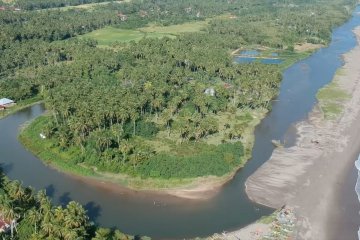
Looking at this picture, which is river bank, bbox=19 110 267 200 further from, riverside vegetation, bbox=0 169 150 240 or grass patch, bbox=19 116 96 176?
riverside vegetation, bbox=0 169 150 240

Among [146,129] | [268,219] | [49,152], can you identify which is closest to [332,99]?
[146,129]

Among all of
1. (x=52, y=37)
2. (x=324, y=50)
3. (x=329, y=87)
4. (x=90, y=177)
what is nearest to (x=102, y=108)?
(x=90, y=177)

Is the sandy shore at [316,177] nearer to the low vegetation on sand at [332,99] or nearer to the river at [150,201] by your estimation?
the river at [150,201]

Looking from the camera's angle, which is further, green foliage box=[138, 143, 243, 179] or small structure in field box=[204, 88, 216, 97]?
small structure in field box=[204, 88, 216, 97]

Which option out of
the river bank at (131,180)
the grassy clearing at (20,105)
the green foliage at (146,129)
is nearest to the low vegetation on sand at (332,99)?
the river bank at (131,180)

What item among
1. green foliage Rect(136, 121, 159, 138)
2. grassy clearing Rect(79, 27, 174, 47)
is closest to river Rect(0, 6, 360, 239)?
green foliage Rect(136, 121, 159, 138)

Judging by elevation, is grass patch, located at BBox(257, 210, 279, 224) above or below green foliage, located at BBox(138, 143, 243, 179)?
below
